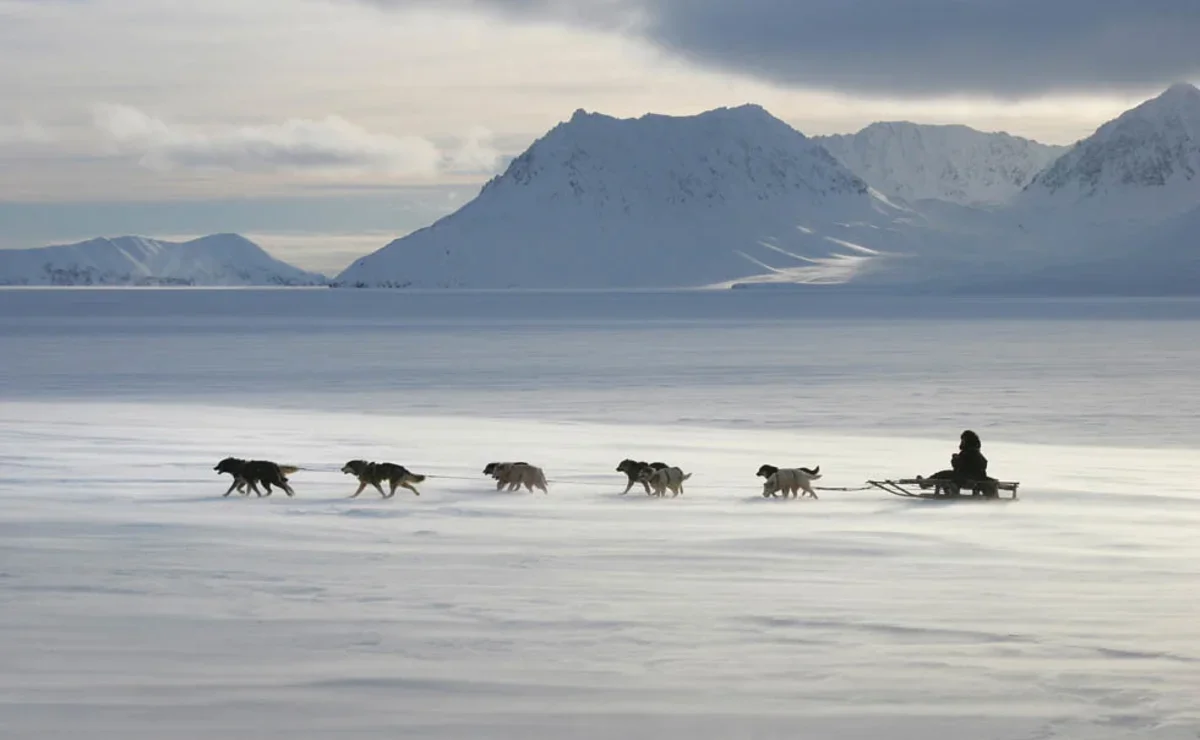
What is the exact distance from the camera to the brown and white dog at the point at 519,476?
17484mm

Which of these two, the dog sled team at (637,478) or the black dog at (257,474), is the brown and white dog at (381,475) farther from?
the black dog at (257,474)

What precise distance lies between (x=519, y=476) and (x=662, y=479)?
63.0 inches

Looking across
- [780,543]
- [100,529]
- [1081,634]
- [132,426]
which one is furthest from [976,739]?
[132,426]

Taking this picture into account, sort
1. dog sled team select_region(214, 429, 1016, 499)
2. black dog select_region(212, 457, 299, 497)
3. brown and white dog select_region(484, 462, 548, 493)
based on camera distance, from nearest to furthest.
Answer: black dog select_region(212, 457, 299, 497) → dog sled team select_region(214, 429, 1016, 499) → brown and white dog select_region(484, 462, 548, 493)

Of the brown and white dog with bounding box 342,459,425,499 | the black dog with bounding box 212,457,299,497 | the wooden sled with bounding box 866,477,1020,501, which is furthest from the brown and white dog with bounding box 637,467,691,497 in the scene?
the black dog with bounding box 212,457,299,497

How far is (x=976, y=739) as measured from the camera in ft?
25.5

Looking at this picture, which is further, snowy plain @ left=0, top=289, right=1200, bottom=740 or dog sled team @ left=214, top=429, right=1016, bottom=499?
dog sled team @ left=214, top=429, right=1016, bottom=499

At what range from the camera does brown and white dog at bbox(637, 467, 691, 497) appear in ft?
56.6

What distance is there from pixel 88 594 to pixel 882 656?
5.52m

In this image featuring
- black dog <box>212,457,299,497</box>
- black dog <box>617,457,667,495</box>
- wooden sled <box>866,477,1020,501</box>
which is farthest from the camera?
black dog <box>617,457,667,495</box>

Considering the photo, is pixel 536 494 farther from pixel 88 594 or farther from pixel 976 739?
pixel 976 739

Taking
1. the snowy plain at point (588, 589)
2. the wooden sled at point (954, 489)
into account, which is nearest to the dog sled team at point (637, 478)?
the wooden sled at point (954, 489)

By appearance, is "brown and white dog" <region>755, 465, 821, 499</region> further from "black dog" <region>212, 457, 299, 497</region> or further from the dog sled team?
"black dog" <region>212, 457, 299, 497</region>

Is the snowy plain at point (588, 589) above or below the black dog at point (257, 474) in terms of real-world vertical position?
below
